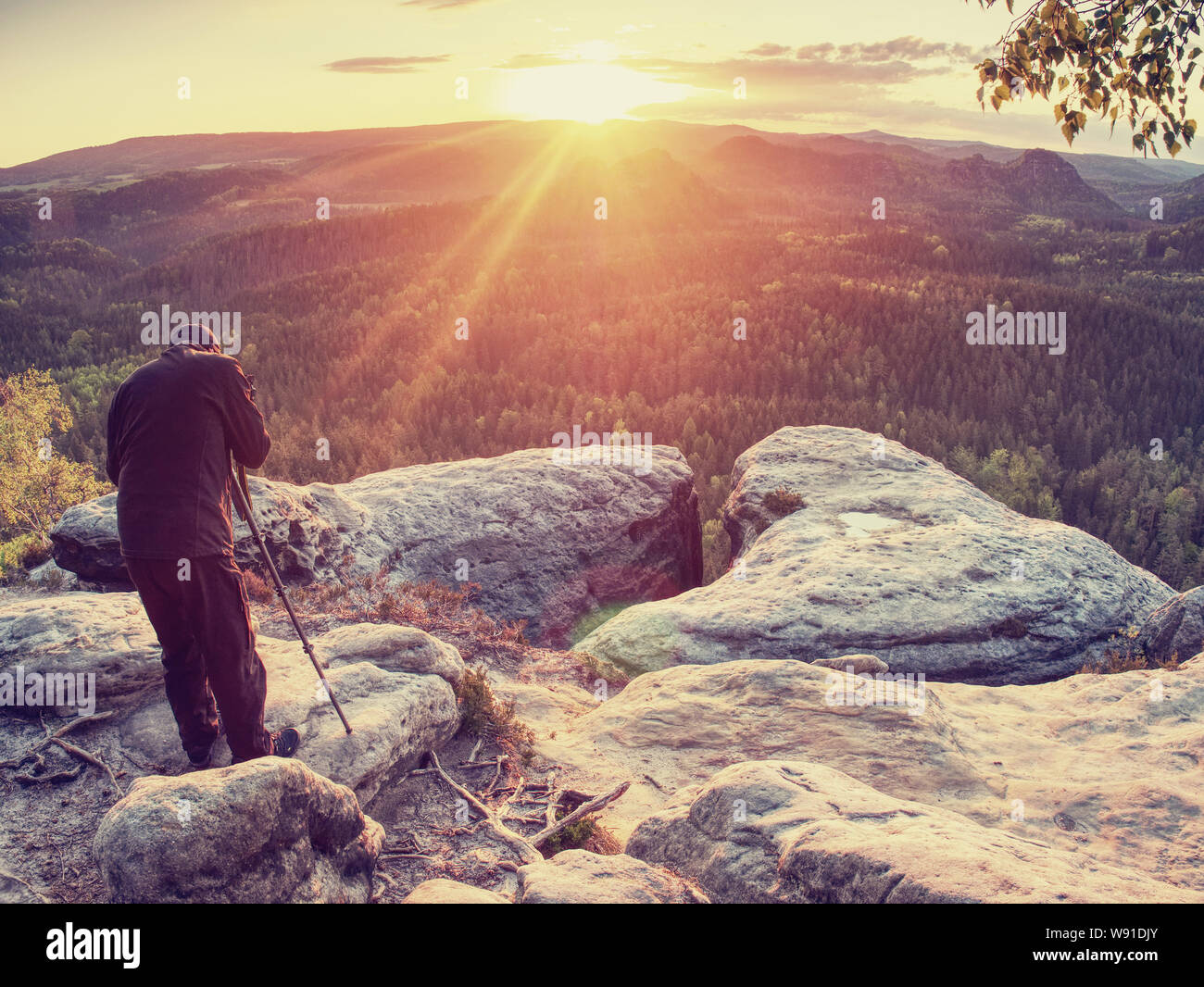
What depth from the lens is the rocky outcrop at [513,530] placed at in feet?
47.1

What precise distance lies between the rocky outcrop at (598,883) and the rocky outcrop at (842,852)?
1.16ft

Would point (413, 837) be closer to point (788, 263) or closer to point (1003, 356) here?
point (1003, 356)

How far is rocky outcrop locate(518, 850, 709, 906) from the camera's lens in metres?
5.50

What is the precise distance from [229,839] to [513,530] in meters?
11.6

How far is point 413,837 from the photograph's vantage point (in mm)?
7309

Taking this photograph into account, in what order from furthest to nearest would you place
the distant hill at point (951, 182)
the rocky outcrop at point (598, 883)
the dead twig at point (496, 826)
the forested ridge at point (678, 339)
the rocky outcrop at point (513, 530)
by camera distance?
the distant hill at point (951, 182), the forested ridge at point (678, 339), the rocky outcrop at point (513, 530), the dead twig at point (496, 826), the rocky outcrop at point (598, 883)

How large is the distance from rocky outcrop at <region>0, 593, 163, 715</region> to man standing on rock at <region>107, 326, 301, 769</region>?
1839 mm

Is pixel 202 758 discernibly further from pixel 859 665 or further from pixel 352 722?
pixel 859 665

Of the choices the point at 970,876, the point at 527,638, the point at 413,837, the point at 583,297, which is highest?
the point at 583,297

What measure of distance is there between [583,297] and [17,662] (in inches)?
2340

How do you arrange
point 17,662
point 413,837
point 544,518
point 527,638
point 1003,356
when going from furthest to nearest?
point 1003,356, point 544,518, point 527,638, point 17,662, point 413,837

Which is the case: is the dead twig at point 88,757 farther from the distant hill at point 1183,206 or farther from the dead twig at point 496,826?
the distant hill at point 1183,206

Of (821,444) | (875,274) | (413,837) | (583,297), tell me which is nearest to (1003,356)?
(875,274)

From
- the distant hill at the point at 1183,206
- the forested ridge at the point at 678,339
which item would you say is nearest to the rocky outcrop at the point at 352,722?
the forested ridge at the point at 678,339
